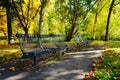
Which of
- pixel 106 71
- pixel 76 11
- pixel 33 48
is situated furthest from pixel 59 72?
pixel 76 11

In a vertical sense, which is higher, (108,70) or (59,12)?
(59,12)

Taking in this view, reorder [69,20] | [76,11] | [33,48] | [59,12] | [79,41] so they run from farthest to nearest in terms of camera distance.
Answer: [59,12] → [69,20] → [76,11] → [79,41] → [33,48]

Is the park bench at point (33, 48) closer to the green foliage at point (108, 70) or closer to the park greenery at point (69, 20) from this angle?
the park greenery at point (69, 20)

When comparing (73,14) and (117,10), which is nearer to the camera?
(73,14)

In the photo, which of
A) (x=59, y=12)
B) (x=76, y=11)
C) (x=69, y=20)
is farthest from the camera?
(x=59, y=12)

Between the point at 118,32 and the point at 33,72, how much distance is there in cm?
4654

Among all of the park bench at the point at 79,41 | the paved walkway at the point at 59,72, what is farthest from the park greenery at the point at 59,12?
the paved walkway at the point at 59,72

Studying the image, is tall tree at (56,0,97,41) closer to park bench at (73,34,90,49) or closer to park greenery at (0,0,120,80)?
park greenery at (0,0,120,80)

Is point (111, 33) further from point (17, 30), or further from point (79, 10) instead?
point (79, 10)

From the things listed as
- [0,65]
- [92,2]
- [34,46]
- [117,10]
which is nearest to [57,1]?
[92,2]

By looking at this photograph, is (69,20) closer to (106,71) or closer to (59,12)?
(59,12)

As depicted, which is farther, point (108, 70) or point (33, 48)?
point (33, 48)

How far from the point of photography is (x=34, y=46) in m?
14.1

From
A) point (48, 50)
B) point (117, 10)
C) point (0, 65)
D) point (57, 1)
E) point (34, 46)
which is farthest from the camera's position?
point (117, 10)
